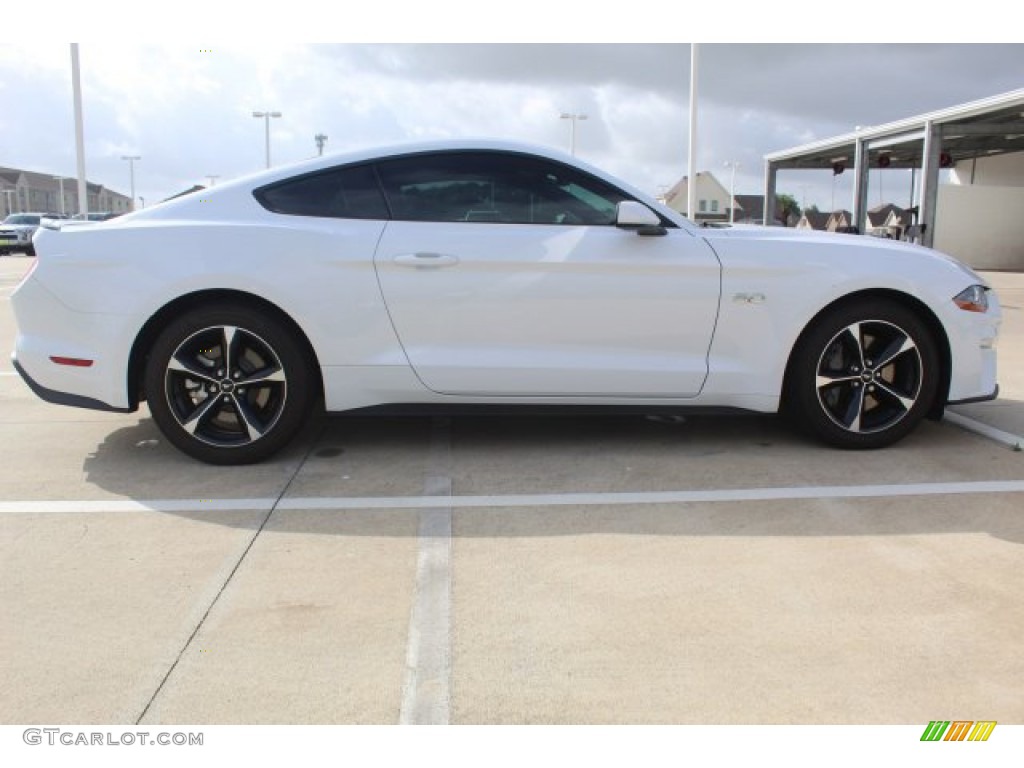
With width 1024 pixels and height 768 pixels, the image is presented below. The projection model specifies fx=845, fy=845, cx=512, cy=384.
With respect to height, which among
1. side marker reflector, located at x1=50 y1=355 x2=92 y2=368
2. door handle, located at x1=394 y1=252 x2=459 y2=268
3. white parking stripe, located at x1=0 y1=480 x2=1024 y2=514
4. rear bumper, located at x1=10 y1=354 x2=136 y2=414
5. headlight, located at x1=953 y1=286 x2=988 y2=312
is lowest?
white parking stripe, located at x1=0 y1=480 x2=1024 y2=514

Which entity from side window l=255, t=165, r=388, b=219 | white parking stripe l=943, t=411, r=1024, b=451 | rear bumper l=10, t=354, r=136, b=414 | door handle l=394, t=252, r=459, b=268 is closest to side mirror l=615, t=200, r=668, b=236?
door handle l=394, t=252, r=459, b=268

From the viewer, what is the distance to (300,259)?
3.86 metres

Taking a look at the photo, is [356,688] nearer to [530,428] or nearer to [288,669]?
[288,669]

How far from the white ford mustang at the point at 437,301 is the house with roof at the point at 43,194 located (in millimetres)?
94380

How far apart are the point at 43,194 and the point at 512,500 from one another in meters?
122

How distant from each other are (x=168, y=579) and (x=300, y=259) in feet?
5.25

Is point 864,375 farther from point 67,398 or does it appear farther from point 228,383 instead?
point 67,398

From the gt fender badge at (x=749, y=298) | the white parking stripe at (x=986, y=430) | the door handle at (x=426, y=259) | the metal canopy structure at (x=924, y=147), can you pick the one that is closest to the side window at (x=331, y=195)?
the door handle at (x=426, y=259)

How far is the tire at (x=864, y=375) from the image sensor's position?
4.10 m

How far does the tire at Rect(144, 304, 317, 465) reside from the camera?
387 cm

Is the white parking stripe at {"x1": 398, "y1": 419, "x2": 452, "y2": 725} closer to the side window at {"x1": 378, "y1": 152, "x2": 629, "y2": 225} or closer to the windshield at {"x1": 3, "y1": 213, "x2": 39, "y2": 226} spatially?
the side window at {"x1": 378, "y1": 152, "x2": 629, "y2": 225}

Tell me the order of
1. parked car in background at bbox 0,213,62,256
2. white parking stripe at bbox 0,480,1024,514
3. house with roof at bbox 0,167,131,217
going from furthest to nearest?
house with roof at bbox 0,167,131,217 < parked car in background at bbox 0,213,62,256 < white parking stripe at bbox 0,480,1024,514

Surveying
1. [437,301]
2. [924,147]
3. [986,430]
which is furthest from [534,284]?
[924,147]
